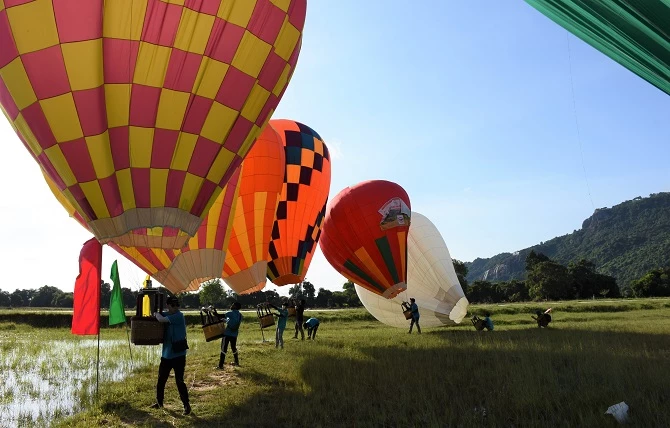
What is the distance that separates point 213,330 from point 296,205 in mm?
8458

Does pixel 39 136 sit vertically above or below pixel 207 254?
above

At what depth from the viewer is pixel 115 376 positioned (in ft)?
34.0

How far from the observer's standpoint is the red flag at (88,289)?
32.8 ft

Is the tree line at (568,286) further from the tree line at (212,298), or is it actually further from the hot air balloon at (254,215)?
the hot air balloon at (254,215)

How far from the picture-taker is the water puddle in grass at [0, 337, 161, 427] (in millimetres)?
7230

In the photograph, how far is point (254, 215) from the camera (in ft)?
46.3

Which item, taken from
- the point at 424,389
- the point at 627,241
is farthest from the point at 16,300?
the point at 627,241

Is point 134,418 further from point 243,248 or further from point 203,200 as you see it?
point 243,248

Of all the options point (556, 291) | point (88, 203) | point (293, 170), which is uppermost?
point (293, 170)

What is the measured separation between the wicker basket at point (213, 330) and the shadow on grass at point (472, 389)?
1029 mm

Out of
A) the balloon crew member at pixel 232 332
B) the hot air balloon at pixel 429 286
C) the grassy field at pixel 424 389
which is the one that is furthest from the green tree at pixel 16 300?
the balloon crew member at pixel 232 332

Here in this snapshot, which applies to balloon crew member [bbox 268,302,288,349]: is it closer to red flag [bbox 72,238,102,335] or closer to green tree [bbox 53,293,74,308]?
red flag [bbox 72,238,102,335]

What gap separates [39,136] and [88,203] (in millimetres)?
1247

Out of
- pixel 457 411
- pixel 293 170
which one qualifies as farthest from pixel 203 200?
pixel 293 170
